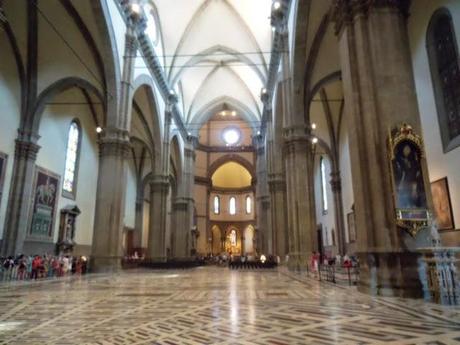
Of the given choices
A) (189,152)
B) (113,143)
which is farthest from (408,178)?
(189,152)

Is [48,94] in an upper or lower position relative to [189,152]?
lower

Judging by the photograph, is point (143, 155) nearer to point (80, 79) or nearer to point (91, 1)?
point (80, 79)

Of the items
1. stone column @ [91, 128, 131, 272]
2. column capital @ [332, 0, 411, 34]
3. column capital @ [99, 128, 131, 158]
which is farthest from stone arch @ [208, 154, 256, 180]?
column capital @ [332, 0, 411, 34]

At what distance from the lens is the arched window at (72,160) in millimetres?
21875

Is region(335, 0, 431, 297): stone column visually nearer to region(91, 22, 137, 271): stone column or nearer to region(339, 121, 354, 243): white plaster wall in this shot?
region(91, 22, 137, 271): stone column

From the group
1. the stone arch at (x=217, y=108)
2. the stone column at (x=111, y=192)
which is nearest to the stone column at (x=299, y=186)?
the stone column at (x=111, y=192)

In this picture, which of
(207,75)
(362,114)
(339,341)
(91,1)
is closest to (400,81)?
(362,114)

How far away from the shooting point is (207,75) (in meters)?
34.1

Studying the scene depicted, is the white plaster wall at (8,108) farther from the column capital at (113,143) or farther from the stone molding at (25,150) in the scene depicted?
the column capital at (113,143)

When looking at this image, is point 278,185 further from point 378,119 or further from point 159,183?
point 378,119

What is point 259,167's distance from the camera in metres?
36.3

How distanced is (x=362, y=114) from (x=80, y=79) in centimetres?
1556

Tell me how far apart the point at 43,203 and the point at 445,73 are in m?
19.8

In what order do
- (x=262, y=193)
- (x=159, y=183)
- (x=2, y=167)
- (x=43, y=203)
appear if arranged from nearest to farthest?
(x=2, y=167), (x=43, y=203), (x=159, y=183), (x=262, y=193)
